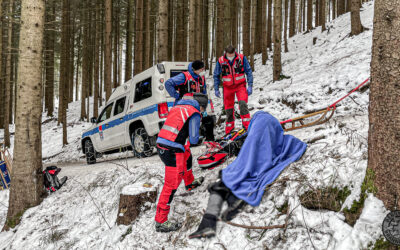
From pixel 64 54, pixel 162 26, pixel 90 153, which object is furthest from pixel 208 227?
pixel 64 54

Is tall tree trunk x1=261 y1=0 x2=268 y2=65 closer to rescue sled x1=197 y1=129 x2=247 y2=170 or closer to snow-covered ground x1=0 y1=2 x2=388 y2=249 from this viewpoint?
snow-covered ground x1=0 y1=2 x2=388 y2=249

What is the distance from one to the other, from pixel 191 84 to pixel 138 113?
230cm

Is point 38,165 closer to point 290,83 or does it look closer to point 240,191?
point 240,191

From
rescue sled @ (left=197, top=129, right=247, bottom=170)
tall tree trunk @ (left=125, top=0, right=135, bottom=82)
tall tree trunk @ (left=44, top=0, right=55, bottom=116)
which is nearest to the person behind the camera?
rescue sled @ (left=197, top=129, right=247, bottom=170)

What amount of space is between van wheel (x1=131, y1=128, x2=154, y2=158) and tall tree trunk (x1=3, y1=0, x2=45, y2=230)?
234cm

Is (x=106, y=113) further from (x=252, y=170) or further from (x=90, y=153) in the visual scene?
(x=252, y=170)

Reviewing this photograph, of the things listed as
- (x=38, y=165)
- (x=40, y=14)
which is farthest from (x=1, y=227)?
(x=40, y=14)

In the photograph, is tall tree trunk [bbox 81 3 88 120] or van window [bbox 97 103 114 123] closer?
van window [bbox 97 103 114 123]

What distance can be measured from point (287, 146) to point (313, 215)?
1.15 m

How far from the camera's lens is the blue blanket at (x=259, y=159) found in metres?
2.99

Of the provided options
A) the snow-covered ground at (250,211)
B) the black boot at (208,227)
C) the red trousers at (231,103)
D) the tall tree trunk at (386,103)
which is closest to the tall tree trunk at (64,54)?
the snow-covered ground at (250,211)

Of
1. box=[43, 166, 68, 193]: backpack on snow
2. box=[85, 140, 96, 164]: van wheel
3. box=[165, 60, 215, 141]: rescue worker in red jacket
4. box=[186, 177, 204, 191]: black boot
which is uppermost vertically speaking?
box=[165, 60, 215, 141]: rescue worker in red jacket

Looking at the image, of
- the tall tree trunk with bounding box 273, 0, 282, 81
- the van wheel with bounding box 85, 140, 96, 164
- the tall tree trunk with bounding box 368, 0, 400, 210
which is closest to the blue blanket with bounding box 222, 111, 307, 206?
the tall tree trunk with bounding box 368, 0, 400, 210

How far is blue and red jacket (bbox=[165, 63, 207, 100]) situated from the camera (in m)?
5.16
